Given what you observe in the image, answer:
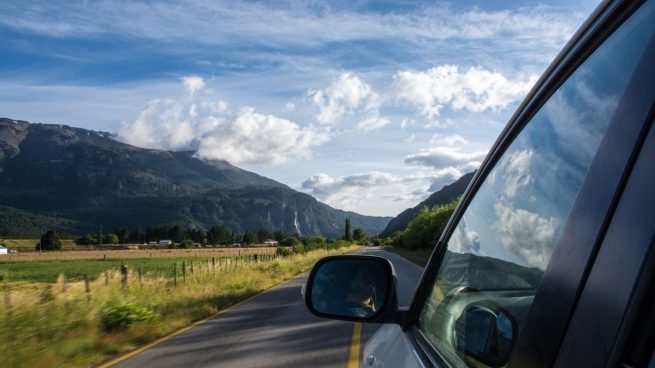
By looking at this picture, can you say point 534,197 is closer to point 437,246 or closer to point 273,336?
point 437,246

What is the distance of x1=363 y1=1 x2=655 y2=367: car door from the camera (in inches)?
42.9

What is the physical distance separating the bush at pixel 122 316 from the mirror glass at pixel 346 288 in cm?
1028

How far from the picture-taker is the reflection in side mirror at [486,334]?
153cm

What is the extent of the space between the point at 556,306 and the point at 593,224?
0.17 metres

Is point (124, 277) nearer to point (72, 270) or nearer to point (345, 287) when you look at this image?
point (345, 287)

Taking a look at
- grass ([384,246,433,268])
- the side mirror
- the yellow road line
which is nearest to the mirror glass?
the side mirror

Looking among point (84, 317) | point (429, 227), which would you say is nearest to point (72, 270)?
point (429, 227)

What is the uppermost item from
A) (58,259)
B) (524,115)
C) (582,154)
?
(524,115)

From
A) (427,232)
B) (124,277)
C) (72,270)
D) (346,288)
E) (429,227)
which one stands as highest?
(429,227)

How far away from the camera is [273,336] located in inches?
400

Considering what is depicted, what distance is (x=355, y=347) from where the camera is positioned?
904cm

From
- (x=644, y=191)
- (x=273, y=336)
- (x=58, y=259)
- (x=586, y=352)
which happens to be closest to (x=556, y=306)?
(x=586, y=352)

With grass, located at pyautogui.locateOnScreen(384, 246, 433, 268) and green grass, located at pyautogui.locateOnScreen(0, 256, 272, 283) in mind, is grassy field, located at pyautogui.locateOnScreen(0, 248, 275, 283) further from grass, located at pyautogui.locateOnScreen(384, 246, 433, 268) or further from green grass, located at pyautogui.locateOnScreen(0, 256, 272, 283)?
grass, located at pyautogui.locateOnScreen(384, 246, 433, 268)

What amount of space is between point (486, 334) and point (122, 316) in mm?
11679
